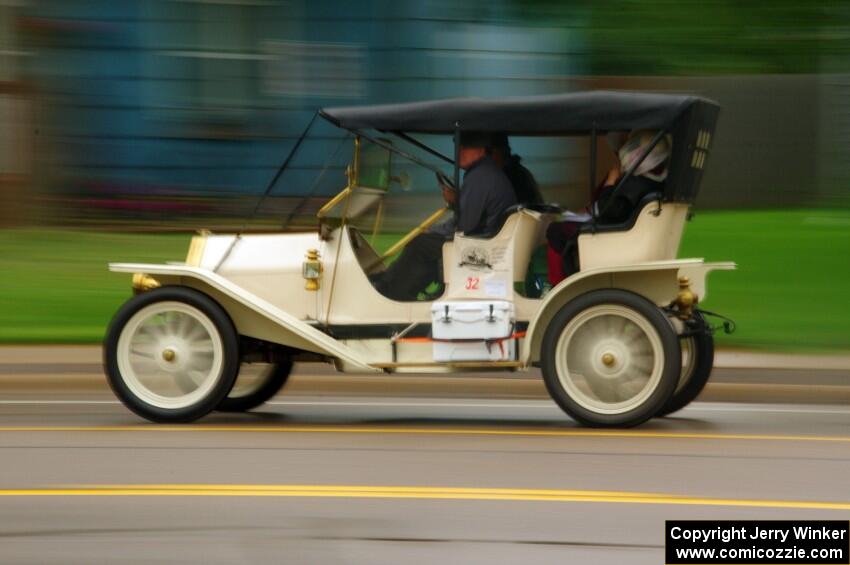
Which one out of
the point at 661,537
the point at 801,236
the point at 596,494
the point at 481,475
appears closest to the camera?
the point at 661,537

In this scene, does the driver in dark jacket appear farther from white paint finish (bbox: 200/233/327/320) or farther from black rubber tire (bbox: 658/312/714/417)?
black rubber tire (bbox: 658/312/714/417)

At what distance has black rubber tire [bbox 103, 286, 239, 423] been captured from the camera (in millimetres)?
9094

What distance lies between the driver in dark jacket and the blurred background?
854cm

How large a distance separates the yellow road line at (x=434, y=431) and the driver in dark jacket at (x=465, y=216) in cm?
81

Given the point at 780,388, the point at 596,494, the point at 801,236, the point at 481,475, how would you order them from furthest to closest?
the point at 801,236 < the point at 780,388 < the point at 481,475 < the point at 596,494

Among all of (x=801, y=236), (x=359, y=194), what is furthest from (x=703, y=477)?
(x=801, y=236)

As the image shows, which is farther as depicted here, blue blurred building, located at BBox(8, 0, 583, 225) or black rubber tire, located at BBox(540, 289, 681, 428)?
blue blurred building, located at BBox(8, 0, 583, 225)

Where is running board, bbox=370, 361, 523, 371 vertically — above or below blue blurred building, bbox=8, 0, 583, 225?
below

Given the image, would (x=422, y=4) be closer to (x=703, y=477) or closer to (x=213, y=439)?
(x=213, y=439)

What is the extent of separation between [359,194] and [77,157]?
10862mm

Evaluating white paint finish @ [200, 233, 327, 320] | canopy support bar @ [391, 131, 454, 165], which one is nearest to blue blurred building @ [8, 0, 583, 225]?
canopy support bar @ [391, 131, 454, 165]

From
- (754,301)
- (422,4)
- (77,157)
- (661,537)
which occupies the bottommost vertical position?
(661,537)

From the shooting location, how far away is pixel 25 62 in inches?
760

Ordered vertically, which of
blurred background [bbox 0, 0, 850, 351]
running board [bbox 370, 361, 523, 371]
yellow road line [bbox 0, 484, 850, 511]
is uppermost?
blurred background [bbox 0, 0, 850, 351]
